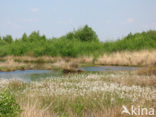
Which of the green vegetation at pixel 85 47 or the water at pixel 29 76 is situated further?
the green vegetation at pixel 85 47

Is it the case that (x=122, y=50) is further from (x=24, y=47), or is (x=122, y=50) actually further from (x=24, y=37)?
(x=24, y=37)

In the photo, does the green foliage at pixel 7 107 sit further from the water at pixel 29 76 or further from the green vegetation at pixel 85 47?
the green vegetation at pixel 85 47

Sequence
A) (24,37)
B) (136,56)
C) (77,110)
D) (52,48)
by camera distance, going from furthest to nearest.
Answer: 1. (24,37)
2. (52,48)
3. (136,56)
4. (77,110)

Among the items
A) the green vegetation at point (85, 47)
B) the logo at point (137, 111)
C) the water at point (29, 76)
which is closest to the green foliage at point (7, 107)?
the logo at point (137, 111)

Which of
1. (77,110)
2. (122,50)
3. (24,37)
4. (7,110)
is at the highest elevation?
(24,37)

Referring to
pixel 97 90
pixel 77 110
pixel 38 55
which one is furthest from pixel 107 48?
pixel 77 110

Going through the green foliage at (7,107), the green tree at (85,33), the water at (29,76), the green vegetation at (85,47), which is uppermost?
the green tree at (85,33)

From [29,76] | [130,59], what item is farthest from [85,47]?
[29,76]

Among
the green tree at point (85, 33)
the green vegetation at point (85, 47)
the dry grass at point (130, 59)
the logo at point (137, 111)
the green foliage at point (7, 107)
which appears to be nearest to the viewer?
the green foliage at point (7, 107)

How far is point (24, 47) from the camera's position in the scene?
132ft

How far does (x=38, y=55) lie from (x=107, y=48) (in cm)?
1187

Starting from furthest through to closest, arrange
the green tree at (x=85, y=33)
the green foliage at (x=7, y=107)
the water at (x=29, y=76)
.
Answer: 1. the green tree at (x=85, y=33)
2. the water at (x=29, y=76)
3. the green foliage at (x=7, y=107)

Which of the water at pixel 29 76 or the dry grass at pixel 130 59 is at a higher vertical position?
the dry grass at pixel 130 59

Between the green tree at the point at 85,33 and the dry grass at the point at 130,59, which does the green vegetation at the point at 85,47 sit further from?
the green tree at the point at 85,33
